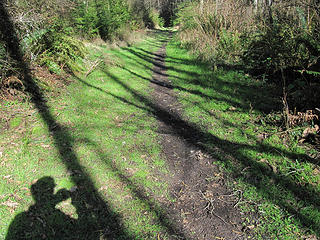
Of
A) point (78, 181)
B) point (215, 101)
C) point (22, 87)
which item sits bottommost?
point (215, 101)

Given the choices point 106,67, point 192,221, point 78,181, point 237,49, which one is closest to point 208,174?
point 192,221

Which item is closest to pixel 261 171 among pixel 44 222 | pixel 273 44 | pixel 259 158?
pixel 259 158

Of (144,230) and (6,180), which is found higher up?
(6,180)

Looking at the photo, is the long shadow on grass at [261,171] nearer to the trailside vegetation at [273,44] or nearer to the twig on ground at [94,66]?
the trailside vegetation at [273,44]

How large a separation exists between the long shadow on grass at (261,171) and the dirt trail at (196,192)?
0.20 ft

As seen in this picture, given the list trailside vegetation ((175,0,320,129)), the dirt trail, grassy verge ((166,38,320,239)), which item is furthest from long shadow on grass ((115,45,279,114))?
the dirt trail

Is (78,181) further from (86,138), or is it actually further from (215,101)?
(215,101)

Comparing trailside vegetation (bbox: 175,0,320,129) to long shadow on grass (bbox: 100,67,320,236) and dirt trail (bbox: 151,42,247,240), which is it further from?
dirt trail (bbox: 151,42,247,240)

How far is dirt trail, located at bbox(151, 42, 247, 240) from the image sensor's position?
2.84 m

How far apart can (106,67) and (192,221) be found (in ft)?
26.6

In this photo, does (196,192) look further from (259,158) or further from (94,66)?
(94,66)

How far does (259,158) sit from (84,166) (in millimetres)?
3096

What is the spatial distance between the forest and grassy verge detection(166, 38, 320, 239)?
0.07 ft

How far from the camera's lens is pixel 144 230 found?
2844 millimetres
